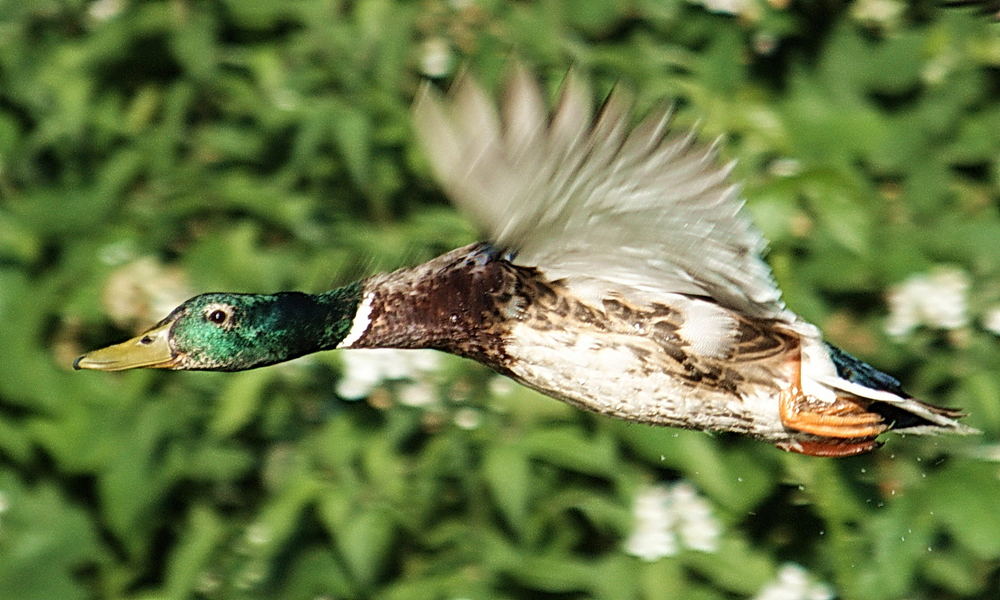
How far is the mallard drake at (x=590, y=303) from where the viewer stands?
2.02 metres

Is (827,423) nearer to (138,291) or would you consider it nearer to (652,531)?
(652,531)

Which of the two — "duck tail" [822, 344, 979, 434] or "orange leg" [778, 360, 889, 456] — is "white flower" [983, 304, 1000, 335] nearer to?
"duck tail" [822, 344, 979, 434]

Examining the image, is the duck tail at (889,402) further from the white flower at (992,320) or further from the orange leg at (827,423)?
the white flower at (992,320)

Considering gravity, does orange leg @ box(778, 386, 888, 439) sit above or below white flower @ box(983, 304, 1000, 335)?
above

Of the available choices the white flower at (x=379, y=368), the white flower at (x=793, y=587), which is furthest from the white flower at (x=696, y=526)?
the white flower at (x=379, y=368)

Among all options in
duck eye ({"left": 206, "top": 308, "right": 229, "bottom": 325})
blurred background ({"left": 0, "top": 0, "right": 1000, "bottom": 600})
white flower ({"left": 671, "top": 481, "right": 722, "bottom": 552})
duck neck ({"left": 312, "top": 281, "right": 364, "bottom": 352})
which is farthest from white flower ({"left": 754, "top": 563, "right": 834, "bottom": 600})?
duck eye ({"left": 206, "top": 308, "right": 229, "bottom": 325})

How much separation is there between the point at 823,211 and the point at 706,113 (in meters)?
0.30

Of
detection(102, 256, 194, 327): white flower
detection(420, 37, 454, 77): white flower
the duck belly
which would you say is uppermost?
detection(420, 37, 454, 77): white flower

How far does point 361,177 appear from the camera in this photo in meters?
3.01

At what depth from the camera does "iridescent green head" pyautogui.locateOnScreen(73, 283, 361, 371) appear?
230cm

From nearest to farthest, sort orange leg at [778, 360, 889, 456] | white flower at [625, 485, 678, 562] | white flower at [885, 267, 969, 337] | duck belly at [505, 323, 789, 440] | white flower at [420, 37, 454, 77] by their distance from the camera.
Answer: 1. duck belly at [505, 323, 789, 440]
2. orange leg at [778, 360, 889, 456]
3. white flower at [625, 485, 678, 562]
4. white flower at [885, 267, 969, 337]
5. white flower at [420, 37, 454, 77]

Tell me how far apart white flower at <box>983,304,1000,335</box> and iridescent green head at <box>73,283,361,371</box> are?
1164mm

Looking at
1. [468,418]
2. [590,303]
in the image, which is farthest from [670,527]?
[590,303]

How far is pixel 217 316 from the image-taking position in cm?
232
